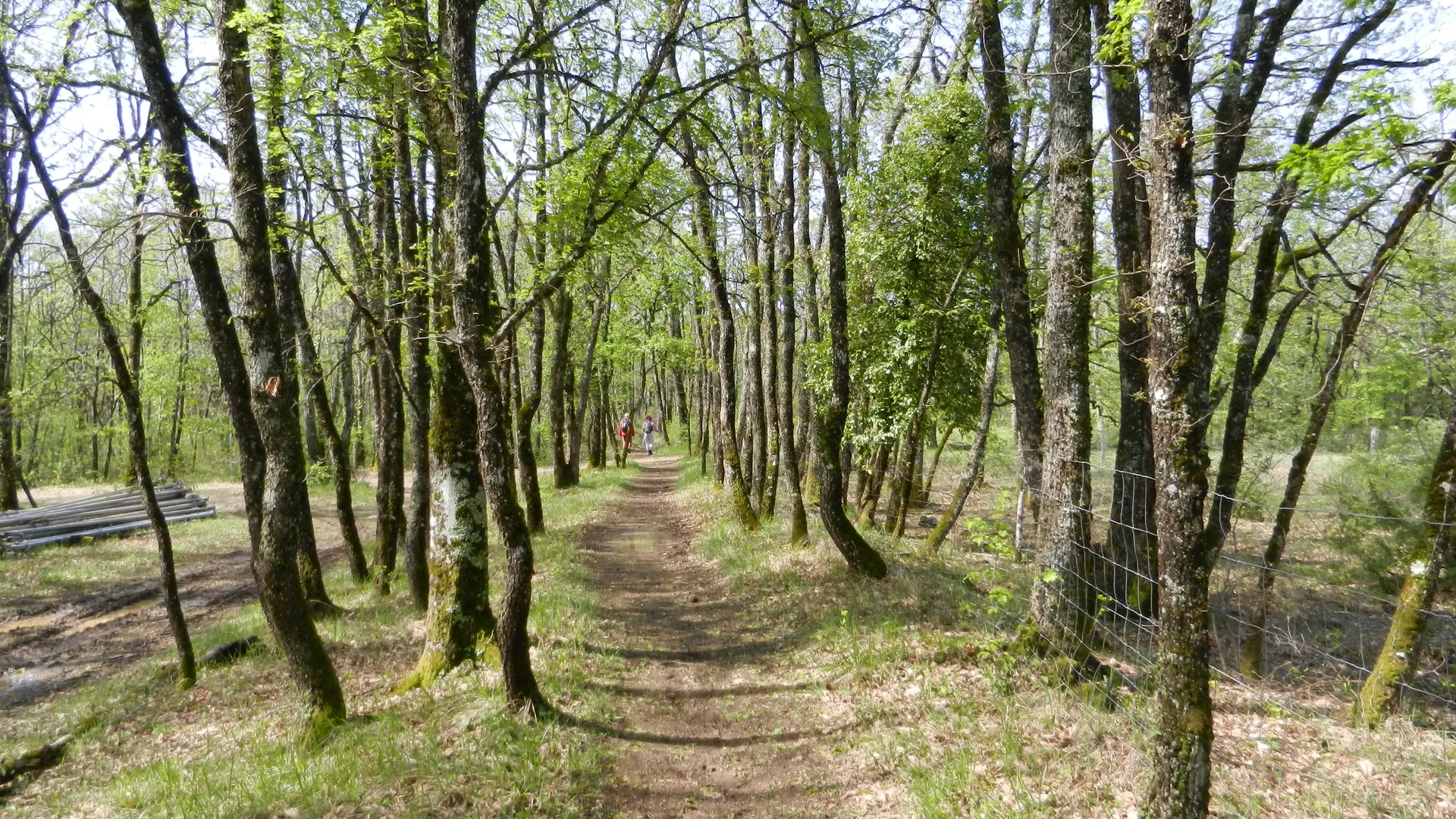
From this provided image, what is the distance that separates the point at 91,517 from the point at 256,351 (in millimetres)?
17839

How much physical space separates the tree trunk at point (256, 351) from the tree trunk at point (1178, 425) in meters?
6.31

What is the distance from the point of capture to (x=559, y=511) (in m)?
16.4

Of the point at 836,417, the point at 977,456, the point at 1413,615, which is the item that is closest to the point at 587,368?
the point at 977,456

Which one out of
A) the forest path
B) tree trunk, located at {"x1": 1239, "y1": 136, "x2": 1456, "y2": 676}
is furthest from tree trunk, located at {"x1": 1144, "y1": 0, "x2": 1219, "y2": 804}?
the forest path

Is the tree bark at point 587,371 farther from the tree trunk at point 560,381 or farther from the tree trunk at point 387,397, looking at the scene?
the tree trunk at point 387,397

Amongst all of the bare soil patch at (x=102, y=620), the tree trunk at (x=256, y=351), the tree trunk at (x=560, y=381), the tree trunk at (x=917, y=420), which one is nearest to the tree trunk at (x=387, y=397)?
the tree trunk at (x=256, y=351)

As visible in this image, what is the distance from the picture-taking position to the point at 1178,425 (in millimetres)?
3236

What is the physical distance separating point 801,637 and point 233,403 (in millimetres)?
6271

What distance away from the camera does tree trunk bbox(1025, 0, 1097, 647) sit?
19.1ft

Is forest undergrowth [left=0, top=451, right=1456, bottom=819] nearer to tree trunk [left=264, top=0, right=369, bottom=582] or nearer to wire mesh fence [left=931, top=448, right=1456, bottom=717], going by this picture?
wire mesh fence [left=931, top=448, right=1456, bottom=717]

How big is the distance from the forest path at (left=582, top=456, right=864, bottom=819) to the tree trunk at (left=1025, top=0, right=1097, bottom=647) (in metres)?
2.27

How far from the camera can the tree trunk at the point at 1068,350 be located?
583cm

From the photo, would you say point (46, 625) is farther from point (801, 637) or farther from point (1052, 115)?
point (1052, 115)

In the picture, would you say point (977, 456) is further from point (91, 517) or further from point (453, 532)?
point (91, 517)
